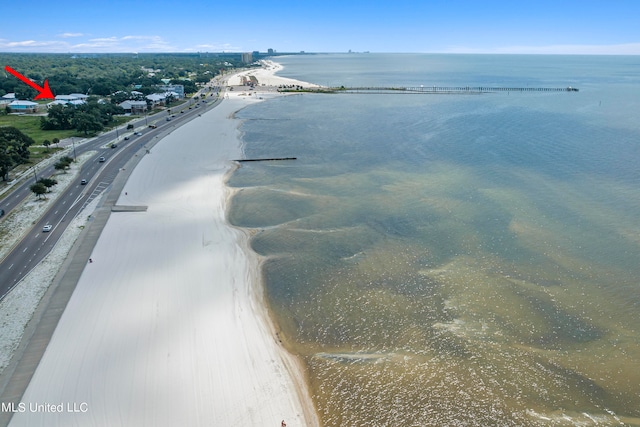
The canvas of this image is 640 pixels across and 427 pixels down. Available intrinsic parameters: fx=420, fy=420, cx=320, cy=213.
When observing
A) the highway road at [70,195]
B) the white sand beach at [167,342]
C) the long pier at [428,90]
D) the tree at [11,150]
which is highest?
the long pier at [428,90]

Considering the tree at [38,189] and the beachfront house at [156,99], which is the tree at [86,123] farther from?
the tree at [38,189]

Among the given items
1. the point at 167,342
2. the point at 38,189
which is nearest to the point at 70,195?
the point at 38,189

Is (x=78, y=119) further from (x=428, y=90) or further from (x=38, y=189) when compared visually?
(x=428, y=90)

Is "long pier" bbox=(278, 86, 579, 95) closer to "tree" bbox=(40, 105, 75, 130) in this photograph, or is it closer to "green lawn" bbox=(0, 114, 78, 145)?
"tree" bbox=(40, 105, 75, 130)

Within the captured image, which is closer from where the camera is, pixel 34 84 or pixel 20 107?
pixel 34 84

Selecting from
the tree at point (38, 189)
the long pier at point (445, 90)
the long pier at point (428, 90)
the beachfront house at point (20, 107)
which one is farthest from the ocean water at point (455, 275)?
the long pier at point (445, 90)

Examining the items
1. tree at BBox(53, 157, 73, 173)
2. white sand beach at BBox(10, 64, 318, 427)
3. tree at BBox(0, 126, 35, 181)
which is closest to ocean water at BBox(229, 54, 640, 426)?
white sand beach at BBox(10, 64, 318, 427)

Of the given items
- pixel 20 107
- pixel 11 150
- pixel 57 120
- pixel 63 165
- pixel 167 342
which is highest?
pixel 20 107
